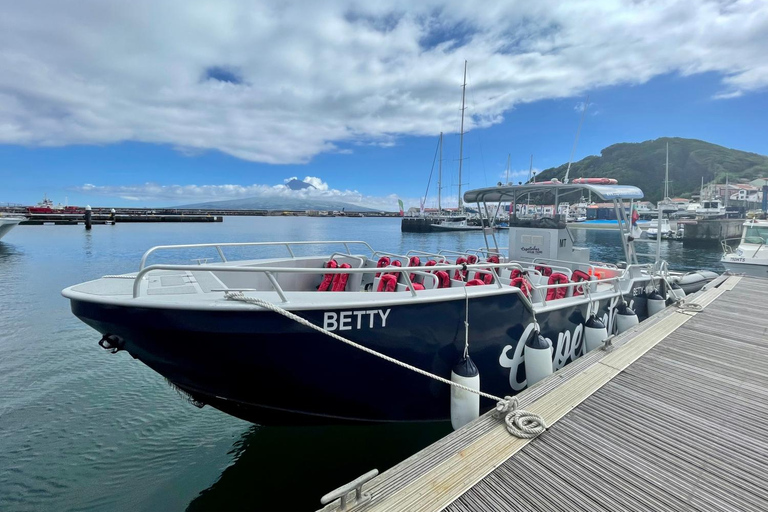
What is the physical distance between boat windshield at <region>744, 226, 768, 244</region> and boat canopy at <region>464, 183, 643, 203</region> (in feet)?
50.3

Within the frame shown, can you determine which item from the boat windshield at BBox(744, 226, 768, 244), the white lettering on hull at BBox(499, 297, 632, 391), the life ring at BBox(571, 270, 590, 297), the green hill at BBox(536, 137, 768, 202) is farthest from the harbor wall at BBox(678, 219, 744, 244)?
the life ring at BBox(571, 270, 590, 297)

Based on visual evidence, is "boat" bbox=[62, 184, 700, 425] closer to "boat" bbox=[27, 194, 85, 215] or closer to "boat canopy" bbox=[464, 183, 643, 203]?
"boat canopy" bbox=[464, 183, 643, 203]

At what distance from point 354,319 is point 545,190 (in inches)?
228

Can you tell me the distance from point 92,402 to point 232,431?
8.32ft

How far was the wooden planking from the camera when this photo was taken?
2.68m

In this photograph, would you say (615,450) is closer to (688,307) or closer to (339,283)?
(339,283)

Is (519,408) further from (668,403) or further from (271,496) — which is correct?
(271,496)

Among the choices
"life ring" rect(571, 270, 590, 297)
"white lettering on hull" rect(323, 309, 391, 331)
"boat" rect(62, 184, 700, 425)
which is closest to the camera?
"boat" rect(62, 184, 700, 425)

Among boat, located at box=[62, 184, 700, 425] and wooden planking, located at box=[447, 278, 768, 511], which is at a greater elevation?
boat, located at box=[62, 184, 700, 425]

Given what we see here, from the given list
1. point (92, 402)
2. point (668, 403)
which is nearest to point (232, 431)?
point (92, 402)

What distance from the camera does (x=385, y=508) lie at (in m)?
2.52

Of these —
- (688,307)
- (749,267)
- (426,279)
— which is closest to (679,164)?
(749,267)

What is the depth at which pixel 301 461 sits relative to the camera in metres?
4.76

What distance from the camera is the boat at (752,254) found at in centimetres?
1598
